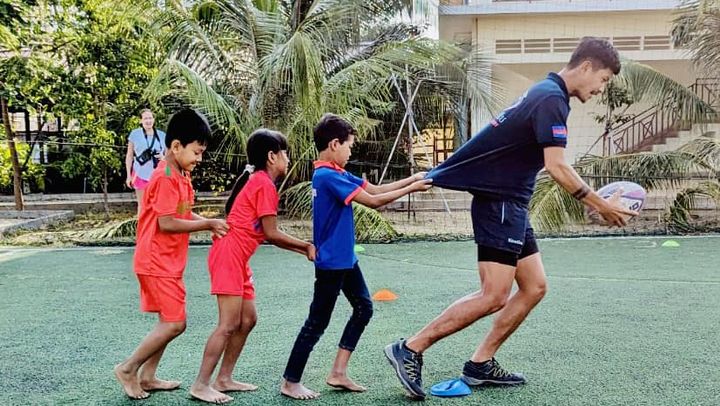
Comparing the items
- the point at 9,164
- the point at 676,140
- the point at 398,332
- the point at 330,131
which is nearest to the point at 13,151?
the point at 9,164

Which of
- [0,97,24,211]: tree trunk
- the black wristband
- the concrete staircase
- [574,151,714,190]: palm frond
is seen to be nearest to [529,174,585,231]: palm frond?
[574,151,714,190]: palm frond

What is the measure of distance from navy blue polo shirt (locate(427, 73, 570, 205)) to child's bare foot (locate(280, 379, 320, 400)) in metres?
1.13

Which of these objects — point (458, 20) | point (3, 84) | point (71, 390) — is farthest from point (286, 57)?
point (458, 20)

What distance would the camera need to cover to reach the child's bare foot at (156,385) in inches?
130

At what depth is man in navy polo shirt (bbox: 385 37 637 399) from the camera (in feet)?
10.2

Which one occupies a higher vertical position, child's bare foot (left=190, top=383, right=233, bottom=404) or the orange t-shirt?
the orange t-shirt

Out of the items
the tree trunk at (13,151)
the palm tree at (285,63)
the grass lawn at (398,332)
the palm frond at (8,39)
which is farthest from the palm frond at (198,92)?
the tree trunk at (13,151)

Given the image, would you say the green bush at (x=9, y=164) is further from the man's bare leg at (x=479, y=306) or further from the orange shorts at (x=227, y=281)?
the man's bare leg at (x=479, y=306)

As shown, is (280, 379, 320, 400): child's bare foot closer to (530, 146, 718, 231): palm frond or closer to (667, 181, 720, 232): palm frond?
(530, 146, 718, 231): palm frond

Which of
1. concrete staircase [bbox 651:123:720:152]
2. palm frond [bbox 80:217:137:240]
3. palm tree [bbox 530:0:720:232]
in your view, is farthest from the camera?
concrete staircase [bbox 651:123:720:152]

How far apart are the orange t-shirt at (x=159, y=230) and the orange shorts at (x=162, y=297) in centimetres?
3

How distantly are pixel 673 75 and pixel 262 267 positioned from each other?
1272 centimetres

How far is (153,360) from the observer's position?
3.34 metres

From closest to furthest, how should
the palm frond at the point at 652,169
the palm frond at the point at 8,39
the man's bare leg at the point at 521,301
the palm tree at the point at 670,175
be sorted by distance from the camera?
the man's bare leg at the point at 521,301
the palm tree at the point at 670,175
the palm frond at the point at 652,169
the palm frond at the point at 8,39
